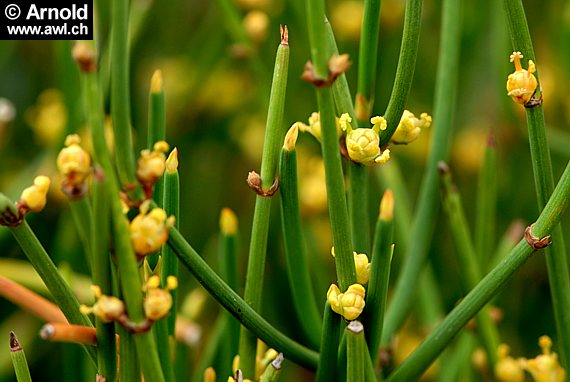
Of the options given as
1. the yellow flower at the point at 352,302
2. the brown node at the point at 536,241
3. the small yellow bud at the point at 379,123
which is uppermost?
the small yellow bud at the point at 379,123

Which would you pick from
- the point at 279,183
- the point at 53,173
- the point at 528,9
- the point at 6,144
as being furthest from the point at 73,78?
the point at 528,9

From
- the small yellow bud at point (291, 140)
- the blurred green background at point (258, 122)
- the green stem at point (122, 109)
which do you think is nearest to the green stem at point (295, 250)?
the small yellow bud at point (291, 140)

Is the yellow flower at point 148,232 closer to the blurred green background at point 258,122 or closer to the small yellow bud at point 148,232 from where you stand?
the small yellow bud at point 148,232

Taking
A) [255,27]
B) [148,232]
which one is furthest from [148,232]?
[255,27]

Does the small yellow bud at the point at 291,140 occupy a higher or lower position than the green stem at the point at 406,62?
lower

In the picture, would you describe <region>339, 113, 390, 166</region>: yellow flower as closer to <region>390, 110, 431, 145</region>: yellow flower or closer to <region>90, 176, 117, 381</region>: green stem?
<region>390, 110, 431, 145</region>: yellow flower

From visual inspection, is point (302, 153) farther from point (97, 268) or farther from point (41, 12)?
point (97, 268)
